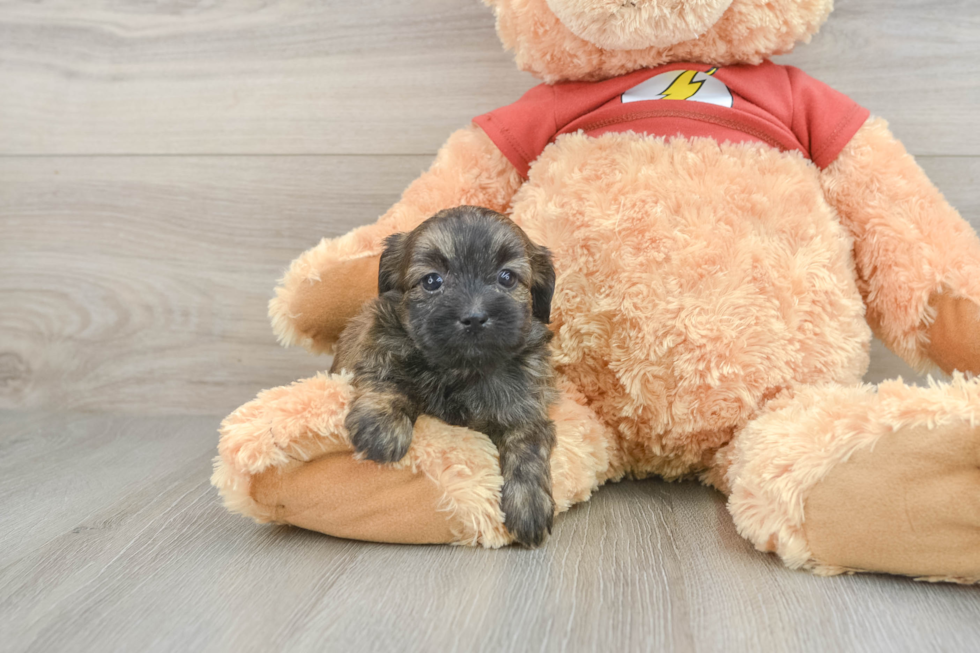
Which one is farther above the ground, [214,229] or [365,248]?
[365,248]

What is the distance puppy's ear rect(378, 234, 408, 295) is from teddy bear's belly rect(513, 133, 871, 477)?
0.92ft

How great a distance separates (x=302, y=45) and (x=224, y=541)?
1.33m

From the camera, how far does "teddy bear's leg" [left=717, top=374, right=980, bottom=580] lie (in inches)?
40.1

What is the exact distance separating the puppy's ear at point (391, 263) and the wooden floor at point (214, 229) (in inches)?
18.6

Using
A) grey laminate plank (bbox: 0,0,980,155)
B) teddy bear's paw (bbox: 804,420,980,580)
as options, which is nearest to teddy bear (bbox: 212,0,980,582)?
teddy bear's paw (bbox: 804,420,980,580)

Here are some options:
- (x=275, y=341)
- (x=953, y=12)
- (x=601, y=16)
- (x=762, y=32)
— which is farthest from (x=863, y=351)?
(x=275, y=341)

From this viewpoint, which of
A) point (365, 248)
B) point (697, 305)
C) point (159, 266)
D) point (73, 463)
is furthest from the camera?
point (159, 266)

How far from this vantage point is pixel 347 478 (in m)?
1.19

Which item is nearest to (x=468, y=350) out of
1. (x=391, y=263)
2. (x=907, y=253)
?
(x=391, y=263)

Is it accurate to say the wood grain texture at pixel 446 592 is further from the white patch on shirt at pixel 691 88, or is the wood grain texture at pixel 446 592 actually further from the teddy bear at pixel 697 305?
the white patch on shirt at pixel 691 88

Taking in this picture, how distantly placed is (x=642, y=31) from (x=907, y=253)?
0.67m

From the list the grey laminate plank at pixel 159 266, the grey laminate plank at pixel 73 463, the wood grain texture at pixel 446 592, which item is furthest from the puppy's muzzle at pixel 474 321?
the grey laminate plank at pixel 159 266

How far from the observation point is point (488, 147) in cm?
158

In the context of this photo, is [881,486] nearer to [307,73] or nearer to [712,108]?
[712,108]
